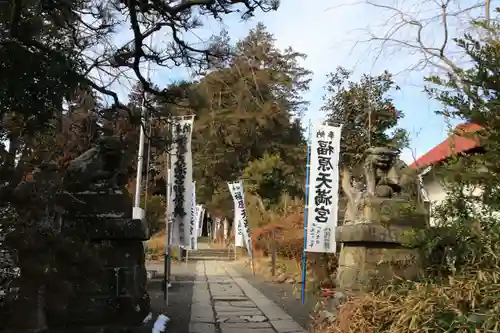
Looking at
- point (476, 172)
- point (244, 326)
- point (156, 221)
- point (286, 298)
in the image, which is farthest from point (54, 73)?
point (156, 221)

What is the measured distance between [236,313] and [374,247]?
3652 millimetres

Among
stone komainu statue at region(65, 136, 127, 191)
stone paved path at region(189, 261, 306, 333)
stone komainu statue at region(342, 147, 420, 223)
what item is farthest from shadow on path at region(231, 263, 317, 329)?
stone komainu statue at region(65, 136, 127, 191)

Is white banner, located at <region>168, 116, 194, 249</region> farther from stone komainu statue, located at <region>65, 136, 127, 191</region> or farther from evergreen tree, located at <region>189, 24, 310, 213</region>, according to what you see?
evergreen tree, located at <region>189, 24, 310, 213</region>

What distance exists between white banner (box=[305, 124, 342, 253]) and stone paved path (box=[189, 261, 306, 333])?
1.58m

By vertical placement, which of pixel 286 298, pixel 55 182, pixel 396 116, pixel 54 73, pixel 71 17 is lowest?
pixel 286 298

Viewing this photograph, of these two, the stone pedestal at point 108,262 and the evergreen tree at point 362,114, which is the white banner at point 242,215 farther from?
the stone pedestal at point 108,262

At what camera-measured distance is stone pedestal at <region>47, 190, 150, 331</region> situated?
5.66m

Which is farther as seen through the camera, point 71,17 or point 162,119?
point 162,119

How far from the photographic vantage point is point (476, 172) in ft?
13.6

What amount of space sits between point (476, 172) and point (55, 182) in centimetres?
370

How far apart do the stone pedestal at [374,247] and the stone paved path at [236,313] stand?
132cm

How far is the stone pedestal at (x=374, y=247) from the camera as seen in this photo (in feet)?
19.6

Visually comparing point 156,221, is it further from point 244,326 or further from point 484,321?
point 484,321

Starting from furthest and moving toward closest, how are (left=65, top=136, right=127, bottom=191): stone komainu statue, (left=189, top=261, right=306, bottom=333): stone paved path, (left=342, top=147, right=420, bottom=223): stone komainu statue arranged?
1. (left=189, top=261, right=306, bottom=333): stone paved path
2. (left=342, top=147, right=420, bottom=223): stone komainu statue
3. (left=65, top=136, right=127, bottom=191): stone komainu statue
